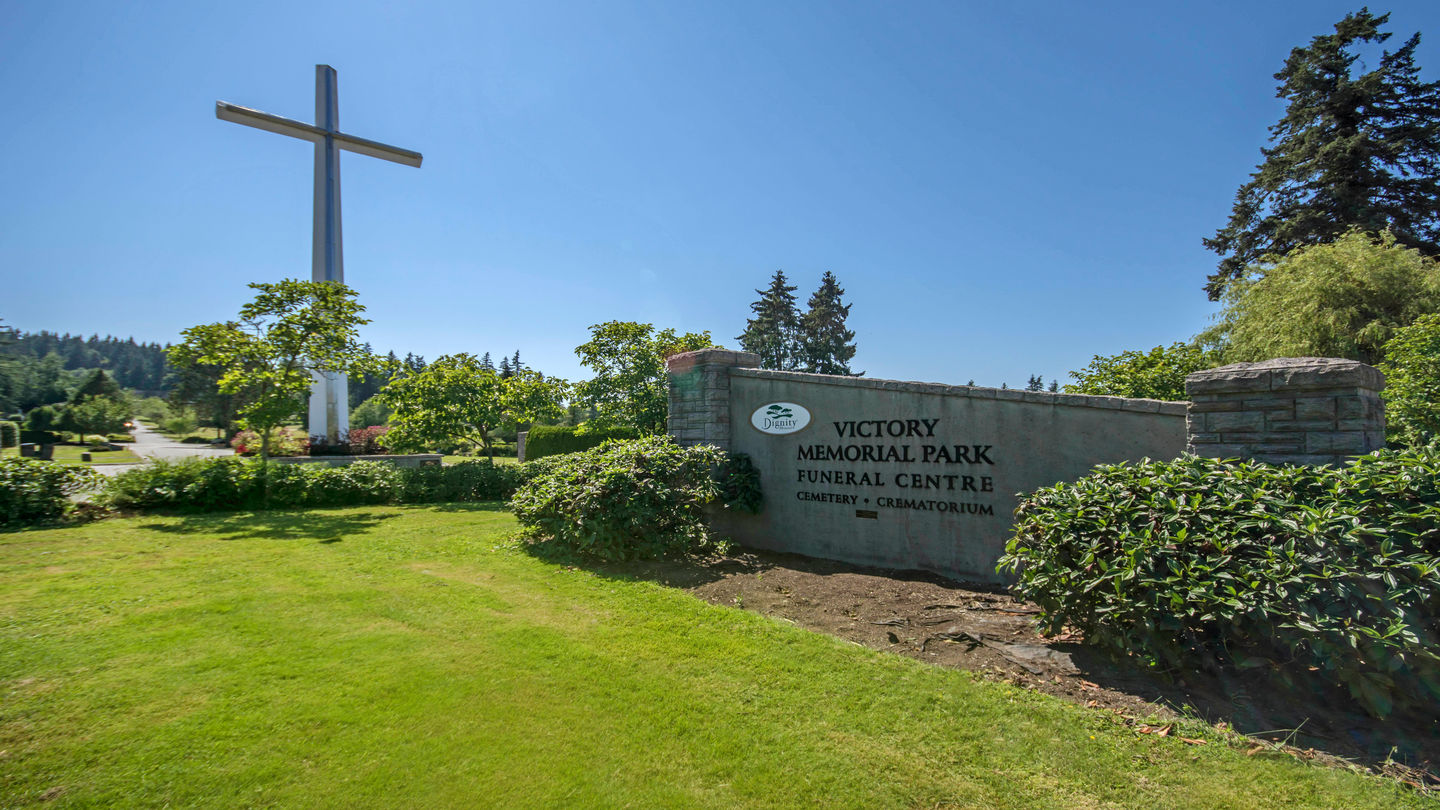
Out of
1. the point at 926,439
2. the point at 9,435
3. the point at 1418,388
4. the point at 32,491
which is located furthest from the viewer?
the point at 9,435

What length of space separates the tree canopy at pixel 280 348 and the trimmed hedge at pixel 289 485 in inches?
47.3

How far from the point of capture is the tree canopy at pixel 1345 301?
13.6 meters

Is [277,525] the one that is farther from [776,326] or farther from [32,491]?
[776,326]

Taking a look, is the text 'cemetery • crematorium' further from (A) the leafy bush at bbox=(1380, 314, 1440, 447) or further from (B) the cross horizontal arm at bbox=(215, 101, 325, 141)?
(B) the cross horizontal arm at bbox=(215, 101, 325, 141)

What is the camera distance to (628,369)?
1452cm

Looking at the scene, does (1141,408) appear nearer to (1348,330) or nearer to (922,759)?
(922,759)

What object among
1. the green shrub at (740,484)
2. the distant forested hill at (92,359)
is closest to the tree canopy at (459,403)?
the green shrub at (740,484)

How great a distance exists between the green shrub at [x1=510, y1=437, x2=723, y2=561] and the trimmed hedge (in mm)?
6252

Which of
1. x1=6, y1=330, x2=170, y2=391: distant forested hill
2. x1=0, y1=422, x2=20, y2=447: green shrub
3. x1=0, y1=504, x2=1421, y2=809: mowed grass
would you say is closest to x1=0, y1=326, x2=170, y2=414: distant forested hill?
x1=6, y1=330, x2=170, y2=391: distant forested hill

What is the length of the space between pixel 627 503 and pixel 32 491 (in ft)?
30.3

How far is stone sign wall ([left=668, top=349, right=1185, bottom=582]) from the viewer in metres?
5.58

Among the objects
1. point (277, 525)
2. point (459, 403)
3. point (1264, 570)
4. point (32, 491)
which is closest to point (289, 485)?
point (277, 525)

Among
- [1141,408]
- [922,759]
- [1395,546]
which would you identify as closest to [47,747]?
[922,759]

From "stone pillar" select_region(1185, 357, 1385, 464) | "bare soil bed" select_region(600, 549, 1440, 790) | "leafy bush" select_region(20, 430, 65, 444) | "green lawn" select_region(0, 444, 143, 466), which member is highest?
"stone pillar" select_region(1185, 357, 1385, 464)
